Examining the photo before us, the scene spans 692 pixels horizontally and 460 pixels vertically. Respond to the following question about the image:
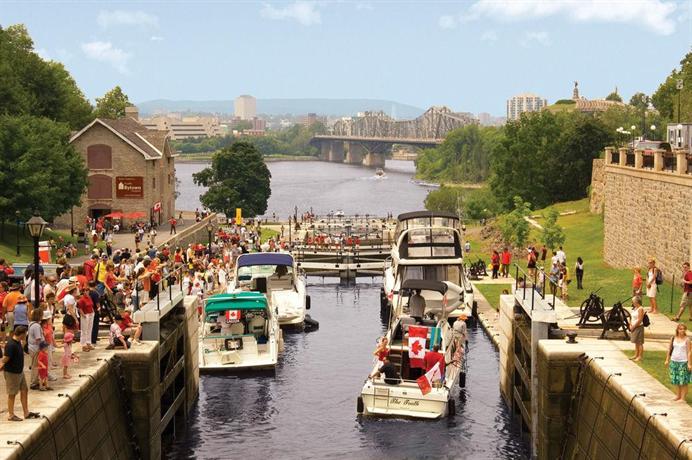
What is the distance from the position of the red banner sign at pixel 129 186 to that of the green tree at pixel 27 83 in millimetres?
8393

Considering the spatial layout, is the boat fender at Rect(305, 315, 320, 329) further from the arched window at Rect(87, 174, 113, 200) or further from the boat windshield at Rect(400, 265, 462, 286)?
the arched window at Rect(87, 174, 113, 200)

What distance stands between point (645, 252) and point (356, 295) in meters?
20.3

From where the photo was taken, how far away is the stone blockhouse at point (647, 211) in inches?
1665

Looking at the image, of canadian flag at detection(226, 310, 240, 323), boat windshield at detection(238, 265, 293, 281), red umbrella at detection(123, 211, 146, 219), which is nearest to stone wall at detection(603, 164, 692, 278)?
boat windshield at detection(238, 265, 293, 281)

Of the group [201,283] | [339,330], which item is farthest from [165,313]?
[339,330]

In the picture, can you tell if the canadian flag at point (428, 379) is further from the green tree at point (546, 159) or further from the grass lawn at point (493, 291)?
the green tree at point (546, 159)

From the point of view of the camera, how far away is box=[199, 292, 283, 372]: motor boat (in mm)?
37188

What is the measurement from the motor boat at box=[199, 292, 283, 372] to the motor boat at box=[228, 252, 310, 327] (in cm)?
767

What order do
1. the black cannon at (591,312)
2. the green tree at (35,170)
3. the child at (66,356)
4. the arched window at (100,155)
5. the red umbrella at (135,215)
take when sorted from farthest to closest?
the arched window at (100,155) → the red umbrella at (135,215) → the green tree at (35,170) → the black cannon at (591,312) → the child at (66,356)

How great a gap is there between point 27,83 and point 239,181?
1308 inches

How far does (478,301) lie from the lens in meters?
52.8

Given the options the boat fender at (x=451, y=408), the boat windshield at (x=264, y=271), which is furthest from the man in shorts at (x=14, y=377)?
the boat windshield at (x=264, y=271)

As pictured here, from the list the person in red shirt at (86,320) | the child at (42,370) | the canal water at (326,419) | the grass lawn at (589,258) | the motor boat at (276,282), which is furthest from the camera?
the motor boat at (276,282)

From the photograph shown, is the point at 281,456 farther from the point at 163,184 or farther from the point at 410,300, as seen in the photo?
the point at 163,184
